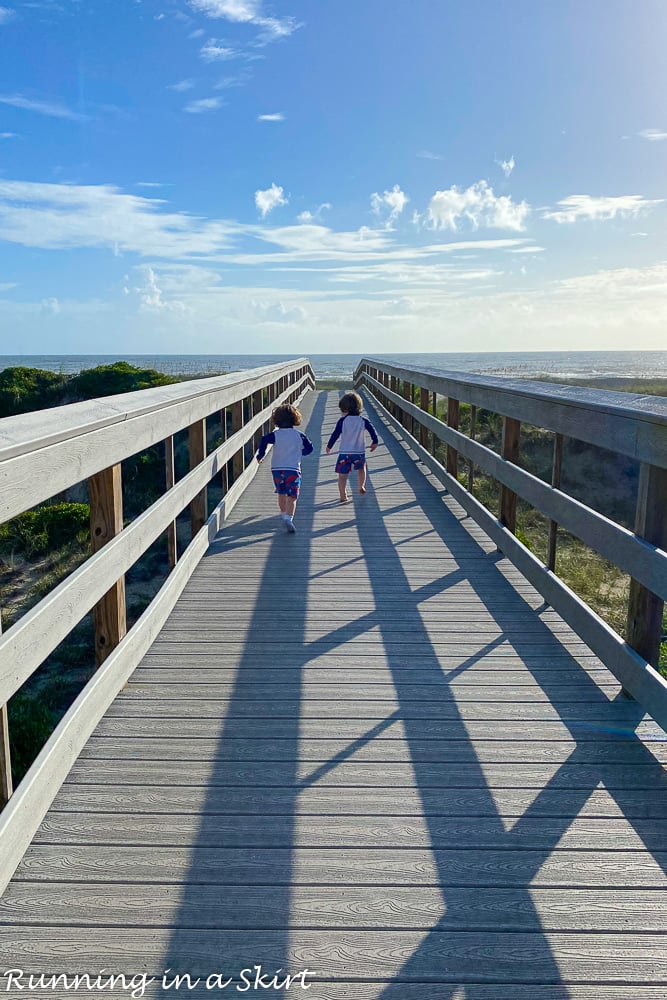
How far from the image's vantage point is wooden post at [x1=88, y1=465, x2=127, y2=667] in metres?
3.28

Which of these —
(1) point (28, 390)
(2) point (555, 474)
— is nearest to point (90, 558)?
(2) point (555, 474)

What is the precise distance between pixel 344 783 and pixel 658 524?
1455mm

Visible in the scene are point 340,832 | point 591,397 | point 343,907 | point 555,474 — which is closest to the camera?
point 343,907

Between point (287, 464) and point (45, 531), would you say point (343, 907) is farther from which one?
point (45, 531)

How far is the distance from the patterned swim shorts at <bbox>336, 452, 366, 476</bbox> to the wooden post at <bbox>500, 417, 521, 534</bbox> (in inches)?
93.7

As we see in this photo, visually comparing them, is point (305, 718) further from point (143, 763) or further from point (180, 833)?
point (180, 833)

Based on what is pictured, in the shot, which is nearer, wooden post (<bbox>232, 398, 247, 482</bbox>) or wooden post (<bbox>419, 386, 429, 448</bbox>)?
wooden post (<bbox>232, 398, 247, 482</bbox>)

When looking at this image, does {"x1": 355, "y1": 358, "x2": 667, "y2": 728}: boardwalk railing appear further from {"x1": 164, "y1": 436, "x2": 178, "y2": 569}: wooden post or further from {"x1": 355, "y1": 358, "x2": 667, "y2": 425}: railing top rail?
{"x1": 164, "y1": 436, "x2": 178, "y2": 569}: wooden post

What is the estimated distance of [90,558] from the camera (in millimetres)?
3104

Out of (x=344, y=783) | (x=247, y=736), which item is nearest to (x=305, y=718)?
(x=247, y=736)

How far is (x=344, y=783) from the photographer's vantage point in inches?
110

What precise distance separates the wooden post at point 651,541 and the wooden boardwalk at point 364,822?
0.97 ft

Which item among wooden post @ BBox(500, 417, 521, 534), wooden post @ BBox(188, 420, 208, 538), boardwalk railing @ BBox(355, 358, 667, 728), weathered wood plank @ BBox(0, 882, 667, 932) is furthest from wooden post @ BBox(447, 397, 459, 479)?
weathered wood plank @ BBox(0, 882, 667, 932)

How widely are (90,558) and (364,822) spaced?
134 cm
